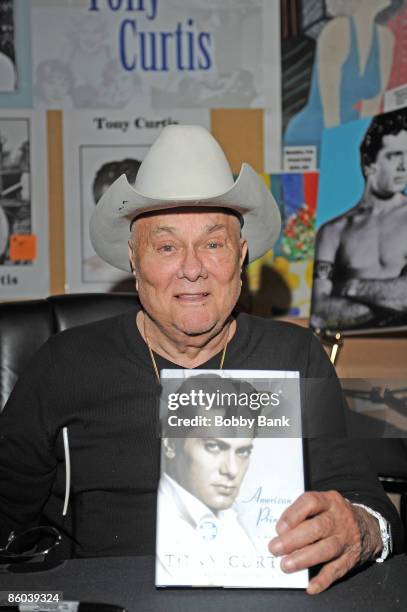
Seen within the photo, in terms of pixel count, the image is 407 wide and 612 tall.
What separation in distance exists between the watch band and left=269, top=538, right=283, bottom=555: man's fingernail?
0.80ft

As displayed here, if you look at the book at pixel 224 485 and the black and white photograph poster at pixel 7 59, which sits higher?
the black and white photograph poster at pixel 7 59

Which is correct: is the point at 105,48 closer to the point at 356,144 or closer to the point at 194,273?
the point at 356,144

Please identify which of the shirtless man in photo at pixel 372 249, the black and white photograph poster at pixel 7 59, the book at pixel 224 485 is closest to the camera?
the book at pixel 224 485

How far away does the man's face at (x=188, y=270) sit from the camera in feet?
4.78

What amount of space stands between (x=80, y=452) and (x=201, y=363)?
29 cm

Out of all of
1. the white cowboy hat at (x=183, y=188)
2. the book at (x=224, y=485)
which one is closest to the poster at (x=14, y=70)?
the white cowboy hat at (x=183, y=188)

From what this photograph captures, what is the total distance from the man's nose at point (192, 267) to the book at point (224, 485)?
0.42 m

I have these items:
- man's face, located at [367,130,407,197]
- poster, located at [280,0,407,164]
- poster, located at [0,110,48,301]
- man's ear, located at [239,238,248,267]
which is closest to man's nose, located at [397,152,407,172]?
man's face, located at [367,130,407,197]

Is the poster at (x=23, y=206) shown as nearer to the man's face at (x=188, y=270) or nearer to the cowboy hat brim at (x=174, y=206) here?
the cowboy hat brim at (x=174, y=206)

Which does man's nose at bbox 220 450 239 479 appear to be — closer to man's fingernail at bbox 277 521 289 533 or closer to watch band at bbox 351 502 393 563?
man's fingernail at bbox 277 521 289 533

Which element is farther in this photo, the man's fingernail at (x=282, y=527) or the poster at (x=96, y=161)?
the poster at (x=96, y=161)

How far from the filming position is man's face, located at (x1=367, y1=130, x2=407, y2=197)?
210cm

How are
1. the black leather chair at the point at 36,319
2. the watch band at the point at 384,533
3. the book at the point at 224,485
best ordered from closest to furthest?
the book at the point at 224,485 → the watch band at the point at 384,533 → the black leather chair at the point at 36,319

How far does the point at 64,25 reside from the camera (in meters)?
2.36
